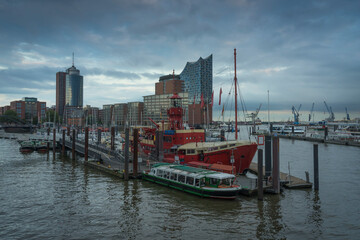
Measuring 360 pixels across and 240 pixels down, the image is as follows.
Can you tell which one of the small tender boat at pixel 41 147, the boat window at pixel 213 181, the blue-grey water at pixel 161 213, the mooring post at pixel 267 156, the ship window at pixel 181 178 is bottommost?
the blue-grey water at pixel 161 213

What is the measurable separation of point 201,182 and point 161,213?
5.58 metres

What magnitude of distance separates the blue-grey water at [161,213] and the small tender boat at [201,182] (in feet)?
2.65

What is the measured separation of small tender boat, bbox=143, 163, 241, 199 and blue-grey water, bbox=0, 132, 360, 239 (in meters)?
0.81

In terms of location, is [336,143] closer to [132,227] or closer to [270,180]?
[270,180]

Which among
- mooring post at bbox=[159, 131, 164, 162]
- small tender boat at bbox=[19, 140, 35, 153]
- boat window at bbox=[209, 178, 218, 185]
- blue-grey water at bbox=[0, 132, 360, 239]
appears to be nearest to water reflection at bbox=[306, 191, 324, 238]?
blue-grey water at bbox=[0, 132, 360, 239]

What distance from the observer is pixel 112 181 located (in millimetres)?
36875

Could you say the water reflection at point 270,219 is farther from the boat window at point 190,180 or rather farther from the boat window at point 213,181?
the boat window at point 190,180

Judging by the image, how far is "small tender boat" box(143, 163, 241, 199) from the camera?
Answer: 1043 inches

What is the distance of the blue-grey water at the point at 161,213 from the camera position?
20344mm

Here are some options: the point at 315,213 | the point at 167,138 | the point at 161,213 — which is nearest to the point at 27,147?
the point at 167,138

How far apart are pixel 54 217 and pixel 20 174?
23.7 m

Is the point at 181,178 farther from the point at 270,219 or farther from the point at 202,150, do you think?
the point at 270,219

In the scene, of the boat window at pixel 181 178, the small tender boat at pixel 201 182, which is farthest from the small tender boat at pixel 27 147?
the boat window at pixel 181 178

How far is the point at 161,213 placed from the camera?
24.4 m
